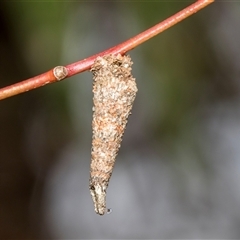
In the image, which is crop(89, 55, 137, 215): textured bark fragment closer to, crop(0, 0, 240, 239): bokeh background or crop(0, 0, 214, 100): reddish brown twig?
crop(0, 0, 214, 100): reddish brown twig

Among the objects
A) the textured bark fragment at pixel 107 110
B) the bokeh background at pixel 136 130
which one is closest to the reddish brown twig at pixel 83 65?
the textured bark fragment at pixel 107 110

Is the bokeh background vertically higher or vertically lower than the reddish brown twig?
higher

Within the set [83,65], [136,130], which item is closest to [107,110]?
[83,65]

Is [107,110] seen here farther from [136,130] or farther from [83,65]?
[136,130]

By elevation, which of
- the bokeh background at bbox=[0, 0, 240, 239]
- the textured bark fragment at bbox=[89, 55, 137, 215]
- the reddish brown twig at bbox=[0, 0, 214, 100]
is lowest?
the textured bark fragment at bbox=[89, 55, 137, 215]

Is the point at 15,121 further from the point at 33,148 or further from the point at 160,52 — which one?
the point at 160,52

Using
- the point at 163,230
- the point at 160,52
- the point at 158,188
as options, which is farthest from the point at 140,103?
the point at 163,230

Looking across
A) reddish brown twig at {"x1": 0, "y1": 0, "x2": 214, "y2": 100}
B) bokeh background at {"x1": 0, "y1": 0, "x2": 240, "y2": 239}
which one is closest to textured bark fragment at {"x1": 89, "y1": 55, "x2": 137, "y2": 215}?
reddish brown twig at {"x1": 0, "y1": 0, "x2": 214, "y2": 100}
